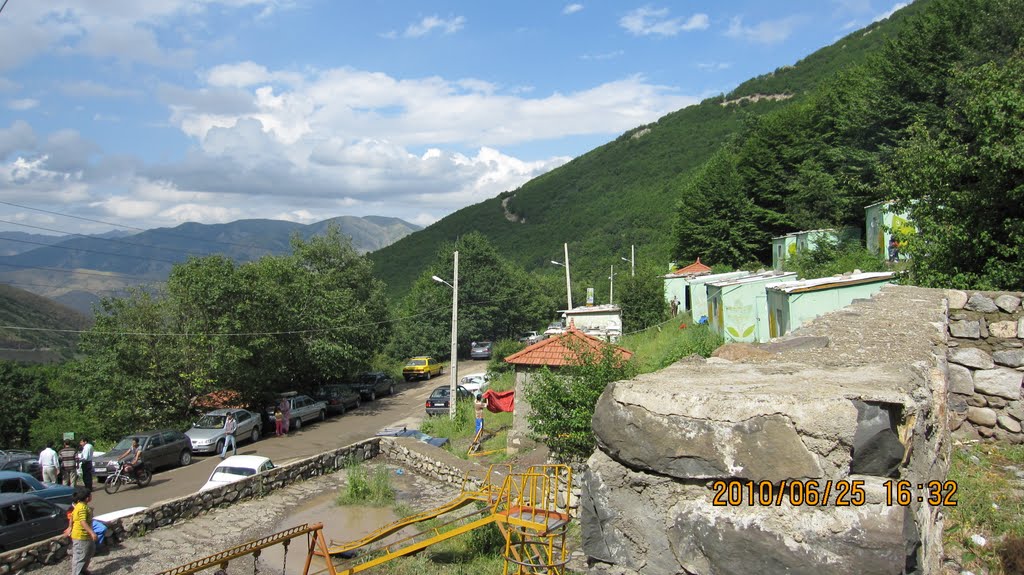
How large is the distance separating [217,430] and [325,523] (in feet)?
45.2

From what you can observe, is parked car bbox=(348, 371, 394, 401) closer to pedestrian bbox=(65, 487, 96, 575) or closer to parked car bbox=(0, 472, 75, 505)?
parked car bbox=(0, 472, 75, 505)

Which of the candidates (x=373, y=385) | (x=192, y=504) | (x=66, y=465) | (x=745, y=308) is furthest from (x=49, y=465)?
(x=373, y=385)

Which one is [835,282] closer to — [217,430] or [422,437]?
[422,437]

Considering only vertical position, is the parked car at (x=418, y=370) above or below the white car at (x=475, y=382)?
below

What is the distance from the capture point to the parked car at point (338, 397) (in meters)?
33.4

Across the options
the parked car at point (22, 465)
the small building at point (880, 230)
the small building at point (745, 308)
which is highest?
the small building at point (880, 230)

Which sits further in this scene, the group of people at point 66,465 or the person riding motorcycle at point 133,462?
the person riding motorcycle at point 133,462

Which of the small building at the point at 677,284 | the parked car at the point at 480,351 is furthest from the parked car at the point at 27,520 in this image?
the parked car at the point at 480,351

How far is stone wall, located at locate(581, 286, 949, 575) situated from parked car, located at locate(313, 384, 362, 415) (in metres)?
31.2

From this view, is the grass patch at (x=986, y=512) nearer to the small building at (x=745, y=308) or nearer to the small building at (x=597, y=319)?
the small building at (x=745, y=308)

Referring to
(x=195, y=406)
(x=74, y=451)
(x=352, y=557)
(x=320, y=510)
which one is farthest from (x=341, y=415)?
(x=352, y=557)

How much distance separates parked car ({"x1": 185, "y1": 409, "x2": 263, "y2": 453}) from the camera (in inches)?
874

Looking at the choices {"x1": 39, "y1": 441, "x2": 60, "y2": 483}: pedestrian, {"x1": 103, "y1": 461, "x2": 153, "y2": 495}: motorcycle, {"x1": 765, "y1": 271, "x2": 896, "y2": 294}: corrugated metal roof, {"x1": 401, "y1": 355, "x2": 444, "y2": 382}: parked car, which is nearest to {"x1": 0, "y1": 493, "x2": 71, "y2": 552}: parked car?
{"x1": 103, "y1": 461, "x2": 153, "y2": 495}: motorcycle

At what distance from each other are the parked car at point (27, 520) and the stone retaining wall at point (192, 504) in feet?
6.31
